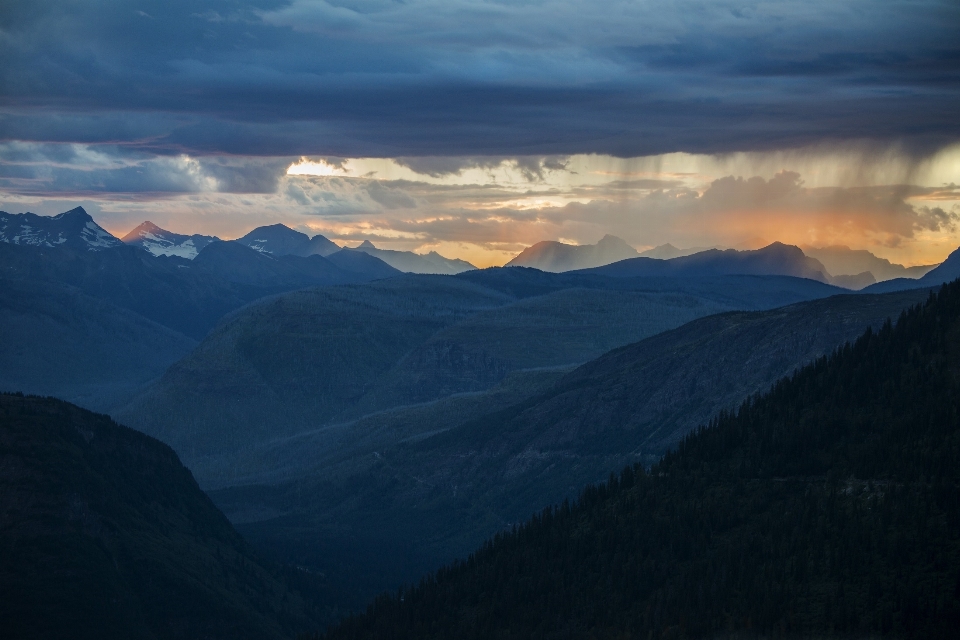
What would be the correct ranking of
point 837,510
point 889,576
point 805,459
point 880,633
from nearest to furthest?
point 880,633
point 889,576
point 837,510
point 805,459

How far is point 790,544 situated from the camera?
165 meters

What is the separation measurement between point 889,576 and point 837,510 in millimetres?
18158

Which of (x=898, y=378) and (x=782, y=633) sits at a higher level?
(x=898, y=378)

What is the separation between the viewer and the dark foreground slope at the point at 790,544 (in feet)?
489

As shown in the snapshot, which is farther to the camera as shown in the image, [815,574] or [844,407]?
[844,407]

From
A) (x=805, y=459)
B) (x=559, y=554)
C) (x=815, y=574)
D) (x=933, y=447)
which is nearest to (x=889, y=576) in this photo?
(x=815, y=574)

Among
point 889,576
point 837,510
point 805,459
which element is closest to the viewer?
point 889,576

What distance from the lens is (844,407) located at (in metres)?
194

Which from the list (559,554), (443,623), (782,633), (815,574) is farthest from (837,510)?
(443,623)

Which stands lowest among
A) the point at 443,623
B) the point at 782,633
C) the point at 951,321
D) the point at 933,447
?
the point at 443,623

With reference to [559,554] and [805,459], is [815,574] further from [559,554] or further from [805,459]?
[559,554]

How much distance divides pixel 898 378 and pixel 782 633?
192 ft

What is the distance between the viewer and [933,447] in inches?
6683

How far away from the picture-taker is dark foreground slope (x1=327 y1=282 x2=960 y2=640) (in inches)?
5866
